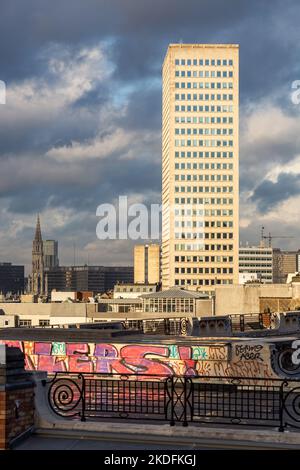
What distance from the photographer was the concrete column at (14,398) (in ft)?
43.6

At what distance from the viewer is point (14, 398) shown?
1362 centimetres

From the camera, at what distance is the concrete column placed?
43.6ft

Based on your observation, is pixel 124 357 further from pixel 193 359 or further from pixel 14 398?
pixel 14 398

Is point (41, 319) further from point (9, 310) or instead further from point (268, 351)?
point (268, 351)

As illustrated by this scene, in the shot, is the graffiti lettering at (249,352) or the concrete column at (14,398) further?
the graffiti lettering at (249,352)

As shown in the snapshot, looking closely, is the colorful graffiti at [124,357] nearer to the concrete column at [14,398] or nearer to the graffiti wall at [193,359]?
the graffiti wall at [193,359]
